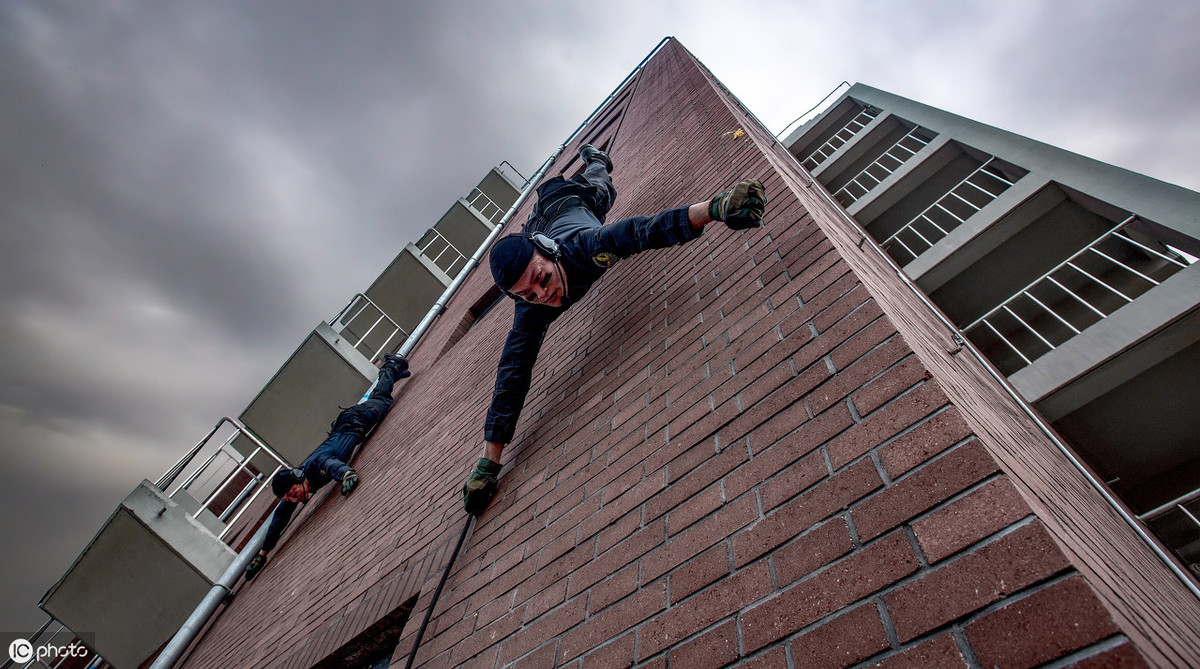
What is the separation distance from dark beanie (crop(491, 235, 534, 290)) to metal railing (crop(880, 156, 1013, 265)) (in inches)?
175

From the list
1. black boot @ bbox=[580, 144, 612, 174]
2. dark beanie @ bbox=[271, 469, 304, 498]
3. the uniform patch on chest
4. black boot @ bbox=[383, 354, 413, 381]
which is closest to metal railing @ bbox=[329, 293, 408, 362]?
black boot @ bbox=[383, 354, 413, 381]

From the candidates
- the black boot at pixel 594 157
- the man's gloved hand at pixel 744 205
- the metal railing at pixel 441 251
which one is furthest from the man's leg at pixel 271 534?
the metal railing at pixel 441 251

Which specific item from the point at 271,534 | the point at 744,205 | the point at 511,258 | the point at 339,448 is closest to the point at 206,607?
the point at 271,534

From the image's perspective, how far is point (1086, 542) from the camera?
1.02 m

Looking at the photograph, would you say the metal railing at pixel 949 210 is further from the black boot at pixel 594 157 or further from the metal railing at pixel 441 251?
the metal railing at pixel 441 251

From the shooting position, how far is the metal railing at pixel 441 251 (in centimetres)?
1043

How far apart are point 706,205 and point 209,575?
6314 millimetres

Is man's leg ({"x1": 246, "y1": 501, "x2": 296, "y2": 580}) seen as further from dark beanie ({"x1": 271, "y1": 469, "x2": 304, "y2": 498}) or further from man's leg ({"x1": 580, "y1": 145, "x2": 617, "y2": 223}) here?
man's leg ({"x1": 580, "y1": 145, "x2": 617, "y2": 223})

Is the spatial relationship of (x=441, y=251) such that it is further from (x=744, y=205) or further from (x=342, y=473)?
(x=744, y=205)

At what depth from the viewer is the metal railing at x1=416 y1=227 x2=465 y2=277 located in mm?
10430

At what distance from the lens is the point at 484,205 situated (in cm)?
1212

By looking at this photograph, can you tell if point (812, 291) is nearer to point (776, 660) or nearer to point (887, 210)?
point (776, 660)

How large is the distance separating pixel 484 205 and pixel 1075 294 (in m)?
10.7

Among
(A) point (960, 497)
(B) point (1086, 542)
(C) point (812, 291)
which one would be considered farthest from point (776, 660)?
(C) point (812, 291)
